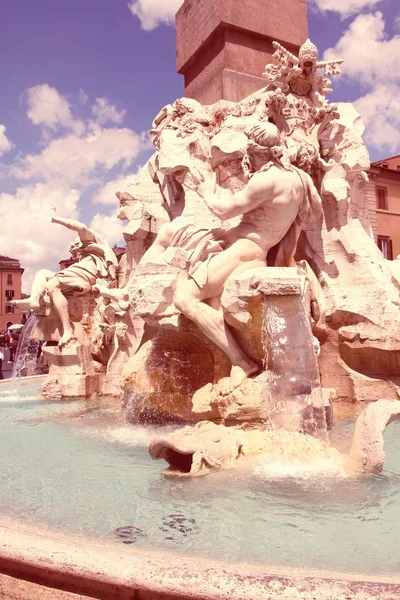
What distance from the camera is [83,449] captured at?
15.5ft

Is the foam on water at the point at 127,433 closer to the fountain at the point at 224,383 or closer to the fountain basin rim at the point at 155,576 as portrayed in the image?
the fountain at the point at 224,383

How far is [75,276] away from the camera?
8344 millimetres

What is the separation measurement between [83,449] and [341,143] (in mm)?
4978

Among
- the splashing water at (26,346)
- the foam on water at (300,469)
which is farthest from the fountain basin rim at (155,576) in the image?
the splashing water at (26,346)

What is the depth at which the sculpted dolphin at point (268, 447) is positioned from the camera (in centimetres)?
375

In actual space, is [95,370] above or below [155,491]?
above

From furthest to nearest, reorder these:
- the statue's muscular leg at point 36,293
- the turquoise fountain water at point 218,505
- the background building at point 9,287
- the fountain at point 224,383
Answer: the background building at point 9,287 → the statue's muscular leg at point 36,293 → the turquoise fountain water at point 218,505 → the fountain at point 224,383

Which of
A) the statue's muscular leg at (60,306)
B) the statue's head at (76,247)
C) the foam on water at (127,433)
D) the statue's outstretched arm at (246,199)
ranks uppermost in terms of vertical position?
the statue's head at (76,247)

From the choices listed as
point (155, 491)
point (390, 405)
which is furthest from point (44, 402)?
point (390, 405)

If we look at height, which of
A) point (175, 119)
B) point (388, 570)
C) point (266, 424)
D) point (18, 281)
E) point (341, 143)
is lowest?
point (388, 570)

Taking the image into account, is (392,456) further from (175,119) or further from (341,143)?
(175,119)

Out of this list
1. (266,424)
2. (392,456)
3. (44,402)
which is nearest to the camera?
(392,456)

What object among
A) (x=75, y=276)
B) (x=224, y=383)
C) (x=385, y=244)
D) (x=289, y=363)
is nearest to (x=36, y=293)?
(x=75, y=276)

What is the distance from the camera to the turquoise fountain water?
253 cm
